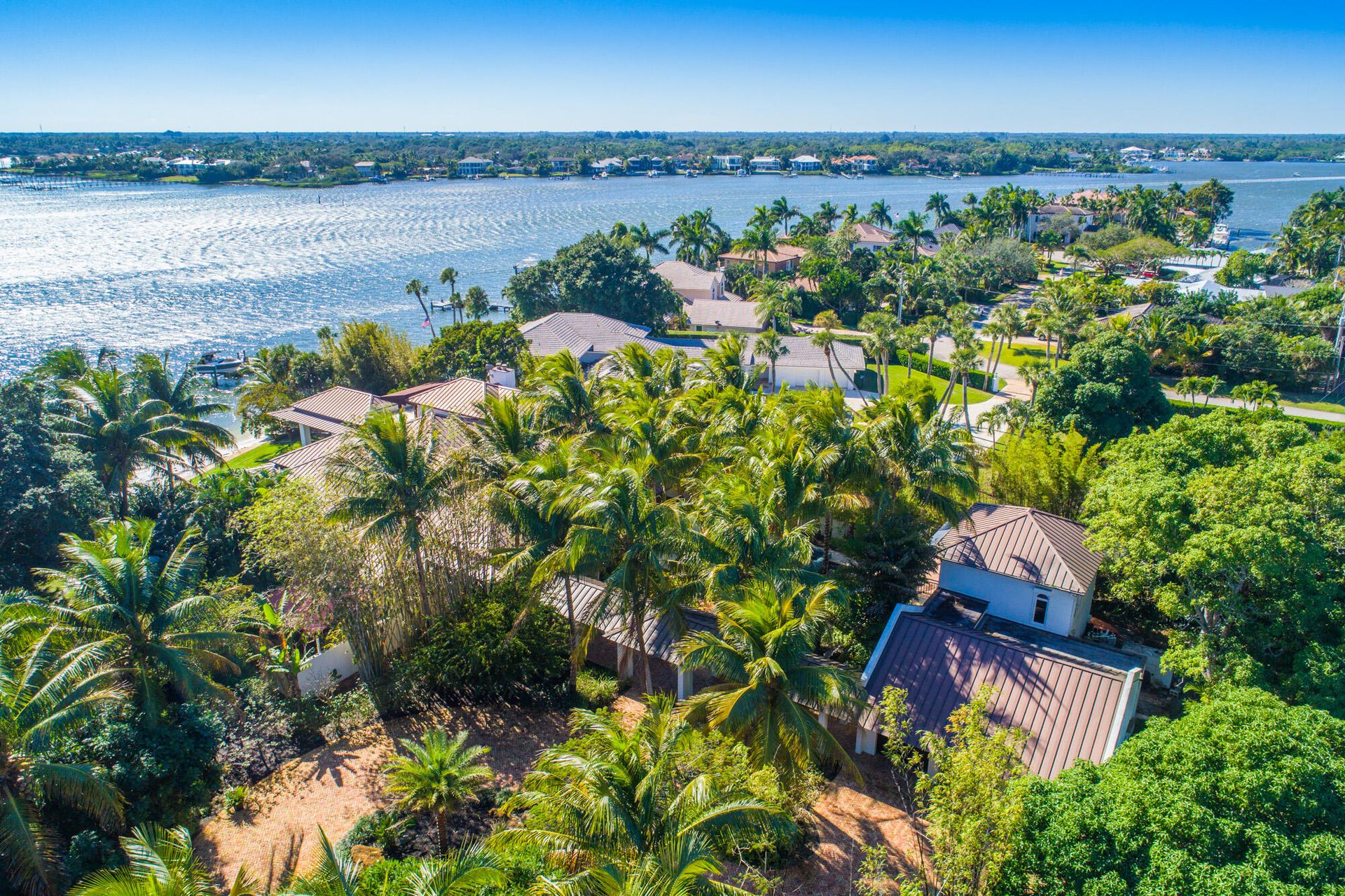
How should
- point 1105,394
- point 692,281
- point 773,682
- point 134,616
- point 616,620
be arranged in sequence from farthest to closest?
point 692,281 < point 1105,394 < point 616,620 < point 134,616 < point 773,682

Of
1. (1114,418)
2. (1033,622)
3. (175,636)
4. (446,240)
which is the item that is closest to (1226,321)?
(1114,418)

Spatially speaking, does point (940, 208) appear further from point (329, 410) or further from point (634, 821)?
point (634, 821)

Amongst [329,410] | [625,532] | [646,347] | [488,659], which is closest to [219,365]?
[329,410]

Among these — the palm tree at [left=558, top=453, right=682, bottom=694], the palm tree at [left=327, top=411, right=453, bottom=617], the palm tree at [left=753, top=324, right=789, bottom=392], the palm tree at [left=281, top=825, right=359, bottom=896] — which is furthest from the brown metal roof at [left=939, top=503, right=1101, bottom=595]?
the palm tree at [left=753, top=324, right=789, bottom=392]

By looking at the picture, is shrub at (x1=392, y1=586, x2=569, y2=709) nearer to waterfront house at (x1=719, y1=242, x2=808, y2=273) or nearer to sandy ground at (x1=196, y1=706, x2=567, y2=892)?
sandy ground at (x1=196, y1=706, x2=567, y2=892)

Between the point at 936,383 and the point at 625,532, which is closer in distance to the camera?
the point at 625,532
